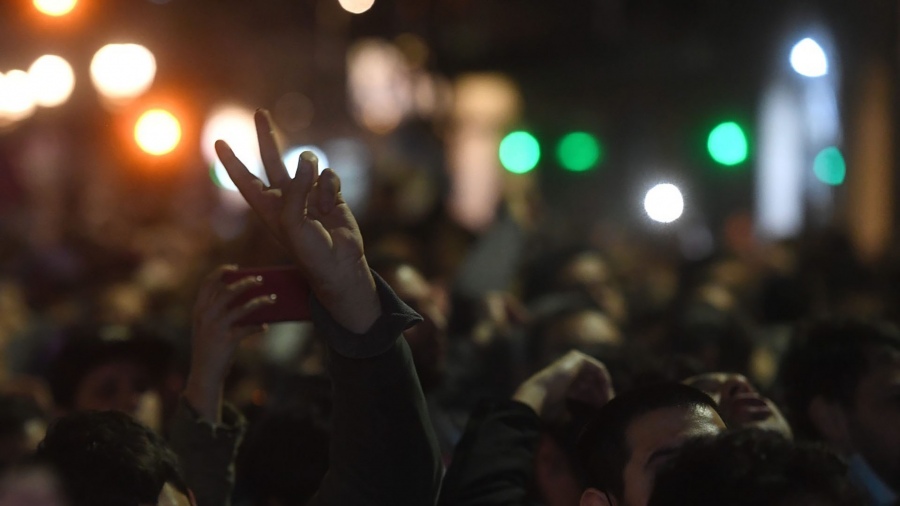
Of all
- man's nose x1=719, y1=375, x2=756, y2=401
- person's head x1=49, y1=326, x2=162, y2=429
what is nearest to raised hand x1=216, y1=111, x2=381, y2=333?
man's nose x1=719, y1=375, x2=756, y2=401

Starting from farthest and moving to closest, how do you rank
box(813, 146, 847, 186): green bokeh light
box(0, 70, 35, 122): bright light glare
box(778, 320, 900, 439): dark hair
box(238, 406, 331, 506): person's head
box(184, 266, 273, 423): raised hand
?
box(813, 146, 847, 186): green bokeh light, box(0, 70, 35, 122): bright light glare, box(778, 320, 900, 439): dark hair, box(238, 406, 331, 506): person's head, box(184, 266, 273, 423): raised hand

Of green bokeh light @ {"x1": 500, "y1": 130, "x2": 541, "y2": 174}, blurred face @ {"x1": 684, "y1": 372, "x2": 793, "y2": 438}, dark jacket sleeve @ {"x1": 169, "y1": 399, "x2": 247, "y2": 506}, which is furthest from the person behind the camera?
green bokeh light @ {"x1": 500, "y1": 130, "x2": 541, "y2": 174}

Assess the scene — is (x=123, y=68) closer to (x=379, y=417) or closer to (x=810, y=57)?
(x=810, y=57)

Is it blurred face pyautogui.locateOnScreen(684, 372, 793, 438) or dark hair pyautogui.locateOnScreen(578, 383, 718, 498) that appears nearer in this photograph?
dark hair pyautogui.locateOnScreen(578, 383, 718, 498)

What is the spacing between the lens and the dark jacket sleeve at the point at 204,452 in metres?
3.57

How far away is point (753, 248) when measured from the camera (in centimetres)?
1372

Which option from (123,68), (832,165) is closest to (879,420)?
(123,68)

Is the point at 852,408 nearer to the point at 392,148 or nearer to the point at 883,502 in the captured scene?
the point at 883,502

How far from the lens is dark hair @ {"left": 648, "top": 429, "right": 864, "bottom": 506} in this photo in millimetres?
2389

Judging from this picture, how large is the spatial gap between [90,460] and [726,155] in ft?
27.5

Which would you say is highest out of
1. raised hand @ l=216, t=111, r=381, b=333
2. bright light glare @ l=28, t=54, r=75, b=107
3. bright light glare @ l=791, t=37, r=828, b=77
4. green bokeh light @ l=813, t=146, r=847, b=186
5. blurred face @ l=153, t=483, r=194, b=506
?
bright light glare @ l=28, t=54, r=75, b=107

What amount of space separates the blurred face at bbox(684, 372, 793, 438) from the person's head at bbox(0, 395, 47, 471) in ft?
7.36

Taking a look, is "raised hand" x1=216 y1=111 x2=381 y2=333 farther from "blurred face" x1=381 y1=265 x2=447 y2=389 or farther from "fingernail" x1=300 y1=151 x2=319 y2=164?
"blurred face" x1=381 y1=265 x2=447 y2=389

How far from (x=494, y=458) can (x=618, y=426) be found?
541mm
